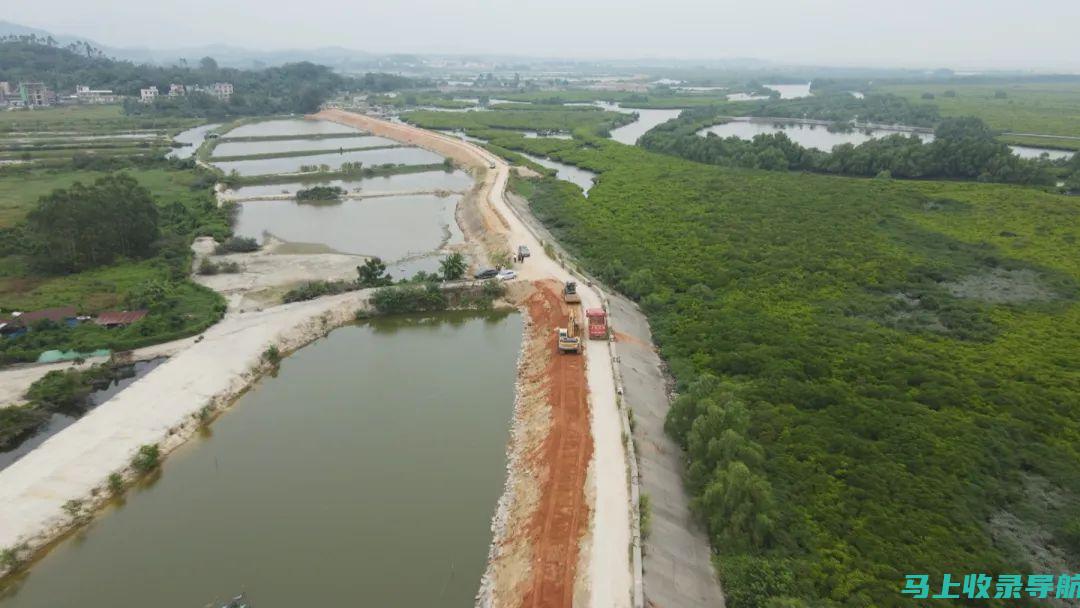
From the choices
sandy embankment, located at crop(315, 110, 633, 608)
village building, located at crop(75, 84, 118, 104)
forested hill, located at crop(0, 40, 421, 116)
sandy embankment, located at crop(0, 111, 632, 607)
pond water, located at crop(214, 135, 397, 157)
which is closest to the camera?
sandy embankment, located at crop(315, 110, 633, 608)

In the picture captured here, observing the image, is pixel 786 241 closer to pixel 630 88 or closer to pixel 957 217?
pixel 957 217

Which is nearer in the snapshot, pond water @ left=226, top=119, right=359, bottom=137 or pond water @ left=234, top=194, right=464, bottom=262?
pond water @ left=234, top=194, right=464, bottom=262

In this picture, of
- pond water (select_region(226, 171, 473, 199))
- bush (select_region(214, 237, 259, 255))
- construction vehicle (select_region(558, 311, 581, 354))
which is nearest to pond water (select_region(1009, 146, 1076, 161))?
pond water (select_region(226, 171, 473, 199))

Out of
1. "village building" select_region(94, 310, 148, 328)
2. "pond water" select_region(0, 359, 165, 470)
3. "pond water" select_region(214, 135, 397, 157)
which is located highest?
"pond water" select_region(214, 135, 397, 157)

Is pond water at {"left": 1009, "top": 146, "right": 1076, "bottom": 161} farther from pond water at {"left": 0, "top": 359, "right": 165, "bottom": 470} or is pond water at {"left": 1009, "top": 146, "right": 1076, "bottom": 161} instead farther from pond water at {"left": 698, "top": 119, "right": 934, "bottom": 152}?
pond water at {"left": 0, "top": 359, "right": 165, "bottom": 470}

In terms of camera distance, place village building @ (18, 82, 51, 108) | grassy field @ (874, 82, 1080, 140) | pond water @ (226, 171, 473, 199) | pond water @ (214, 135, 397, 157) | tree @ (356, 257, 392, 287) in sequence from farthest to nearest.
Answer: village building @ (18, 82, 51, 108) < grassy field @ (874, 82, 1080, 140) < pond water @ (214, 135, 397, 157) < pond water @ (226, 171, 473, 199) < tree @ (356, 257, 392, 287)

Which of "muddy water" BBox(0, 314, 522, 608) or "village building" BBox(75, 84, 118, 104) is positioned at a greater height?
"village building" BBox(75, 84, 118, 104)

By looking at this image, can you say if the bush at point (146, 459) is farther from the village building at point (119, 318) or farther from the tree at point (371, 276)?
the tree at point (371, 276)

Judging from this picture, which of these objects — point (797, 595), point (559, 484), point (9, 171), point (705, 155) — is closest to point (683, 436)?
point (559, 484)
